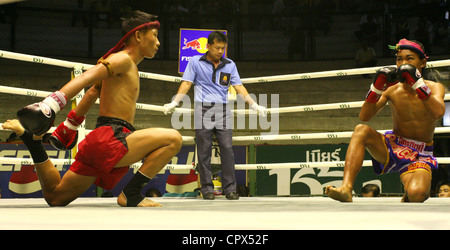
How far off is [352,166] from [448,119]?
491 cm

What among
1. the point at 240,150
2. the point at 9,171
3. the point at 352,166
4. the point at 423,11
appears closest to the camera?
the point at 352,166

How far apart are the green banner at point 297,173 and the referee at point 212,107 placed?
97.8 inches

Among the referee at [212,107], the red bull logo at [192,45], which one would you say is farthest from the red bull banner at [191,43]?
the referee at [212,107]

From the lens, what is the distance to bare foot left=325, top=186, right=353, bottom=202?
2.38 m

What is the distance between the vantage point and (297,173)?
6113 millimetres

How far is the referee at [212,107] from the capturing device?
341cm

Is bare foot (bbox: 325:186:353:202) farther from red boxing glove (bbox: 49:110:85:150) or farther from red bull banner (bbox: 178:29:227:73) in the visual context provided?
red bull banner (bbox: 178:29:227:73)

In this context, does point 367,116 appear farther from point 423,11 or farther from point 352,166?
point 423,11

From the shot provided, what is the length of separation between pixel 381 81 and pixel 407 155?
1.44ft

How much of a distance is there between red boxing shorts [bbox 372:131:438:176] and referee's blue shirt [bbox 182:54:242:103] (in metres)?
1.22

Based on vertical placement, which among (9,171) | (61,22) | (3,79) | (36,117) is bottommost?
(9,171)

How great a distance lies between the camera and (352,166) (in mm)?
2584

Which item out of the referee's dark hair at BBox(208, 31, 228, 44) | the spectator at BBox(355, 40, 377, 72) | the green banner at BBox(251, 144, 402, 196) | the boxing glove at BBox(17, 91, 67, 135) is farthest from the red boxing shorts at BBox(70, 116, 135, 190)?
the spectator at BBox(355, 40, 377, 72)
